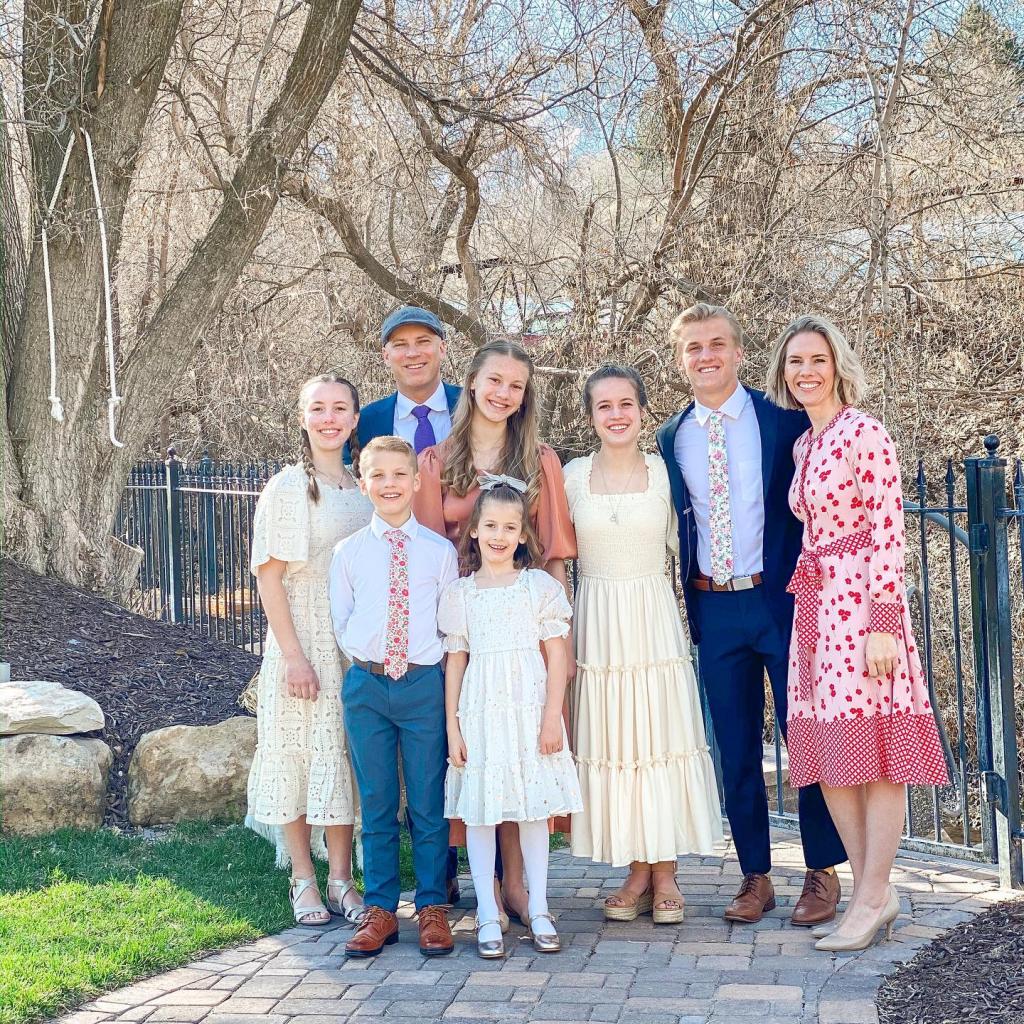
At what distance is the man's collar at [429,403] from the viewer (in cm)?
457

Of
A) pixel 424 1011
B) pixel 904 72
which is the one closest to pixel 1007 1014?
pixel 424 1011

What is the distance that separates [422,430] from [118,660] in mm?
2966

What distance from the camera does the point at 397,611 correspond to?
3.96 m

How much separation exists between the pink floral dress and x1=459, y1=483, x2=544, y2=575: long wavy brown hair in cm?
88

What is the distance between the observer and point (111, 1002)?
358 cm

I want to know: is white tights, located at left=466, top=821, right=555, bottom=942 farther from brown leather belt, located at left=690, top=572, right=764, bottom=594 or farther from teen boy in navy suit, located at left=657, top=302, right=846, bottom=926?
brown leather belt, located at left=690, top=572, right=764, bottom=594

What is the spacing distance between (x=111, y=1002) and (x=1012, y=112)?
7372 millimetres

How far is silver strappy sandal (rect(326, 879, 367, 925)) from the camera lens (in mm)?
4219

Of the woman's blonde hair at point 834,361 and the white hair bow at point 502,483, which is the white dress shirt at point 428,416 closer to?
the white hair bow at point 502,483

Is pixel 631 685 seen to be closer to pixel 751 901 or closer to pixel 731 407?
pixel 751 901

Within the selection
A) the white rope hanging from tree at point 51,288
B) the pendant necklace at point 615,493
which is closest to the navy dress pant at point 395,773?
the pendant necklace at point 615,493

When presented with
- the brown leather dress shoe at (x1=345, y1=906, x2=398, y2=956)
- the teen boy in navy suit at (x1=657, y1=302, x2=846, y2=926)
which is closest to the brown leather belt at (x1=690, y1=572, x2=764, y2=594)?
the teen boy in navy suit at (x1=657, y1=302, x2=846, y2=926)

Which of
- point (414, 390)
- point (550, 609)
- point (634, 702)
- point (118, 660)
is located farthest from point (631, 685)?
point (118, 660)

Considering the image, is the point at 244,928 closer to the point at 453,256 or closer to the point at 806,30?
the point at 806,30
